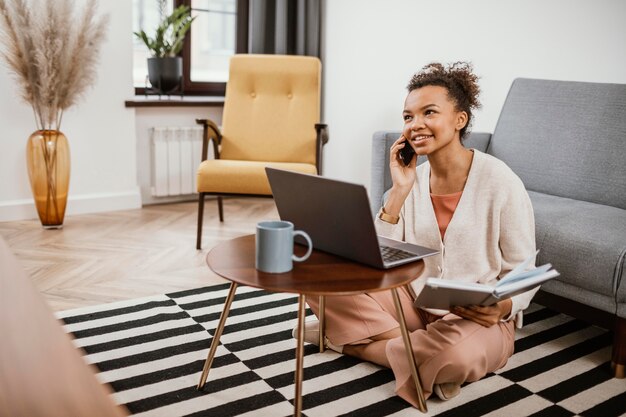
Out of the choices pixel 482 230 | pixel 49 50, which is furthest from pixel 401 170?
pixel 49 50

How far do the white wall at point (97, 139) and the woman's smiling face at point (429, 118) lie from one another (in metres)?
2.57

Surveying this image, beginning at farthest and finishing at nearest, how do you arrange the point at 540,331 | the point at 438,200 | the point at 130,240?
1. the point at 130,240
2. the point at 540,331
3. the point at 438,200

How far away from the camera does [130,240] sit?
11.2ft

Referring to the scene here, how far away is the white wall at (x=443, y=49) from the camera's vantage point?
2.93 meters

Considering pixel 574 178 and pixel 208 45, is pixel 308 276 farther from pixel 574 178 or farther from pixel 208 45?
pixel 208 45

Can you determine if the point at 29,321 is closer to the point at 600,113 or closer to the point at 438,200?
the point at 438,200

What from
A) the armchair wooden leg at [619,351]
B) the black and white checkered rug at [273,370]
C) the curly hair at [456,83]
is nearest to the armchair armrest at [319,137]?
the black and white checkered rug at [273,370]

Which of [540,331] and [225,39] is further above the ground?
[225,39]

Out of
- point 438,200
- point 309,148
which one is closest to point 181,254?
point 309,148

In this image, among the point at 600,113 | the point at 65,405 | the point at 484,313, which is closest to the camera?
the point at 65,405

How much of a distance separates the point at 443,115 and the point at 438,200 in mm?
252

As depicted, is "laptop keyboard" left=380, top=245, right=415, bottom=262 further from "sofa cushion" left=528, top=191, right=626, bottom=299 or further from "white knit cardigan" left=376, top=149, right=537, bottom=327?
"sofa cushion" left=528, top=191, right=626, bottom=299

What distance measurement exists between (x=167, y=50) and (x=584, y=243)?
2.91 metres

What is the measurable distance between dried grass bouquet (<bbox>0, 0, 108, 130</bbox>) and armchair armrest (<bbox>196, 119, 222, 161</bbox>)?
743 millimetres
